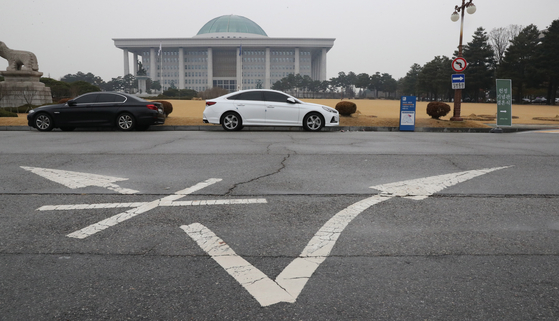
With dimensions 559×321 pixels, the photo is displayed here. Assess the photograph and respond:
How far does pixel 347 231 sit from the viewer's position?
398 centimetres

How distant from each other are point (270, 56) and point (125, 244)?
148473 millimetres

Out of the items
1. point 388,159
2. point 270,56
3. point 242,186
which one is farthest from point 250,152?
point 270,56

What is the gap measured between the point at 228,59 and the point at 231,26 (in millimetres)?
15760

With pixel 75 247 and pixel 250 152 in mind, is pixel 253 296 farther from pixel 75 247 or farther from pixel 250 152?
pixel 250 152

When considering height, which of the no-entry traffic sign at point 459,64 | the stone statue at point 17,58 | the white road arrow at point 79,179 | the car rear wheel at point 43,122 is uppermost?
the stone statue at point 17,58

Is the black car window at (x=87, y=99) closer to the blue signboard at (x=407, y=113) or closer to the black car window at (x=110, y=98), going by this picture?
the black car window at (x=110, y=98)

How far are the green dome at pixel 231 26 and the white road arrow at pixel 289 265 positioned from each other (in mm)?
157148

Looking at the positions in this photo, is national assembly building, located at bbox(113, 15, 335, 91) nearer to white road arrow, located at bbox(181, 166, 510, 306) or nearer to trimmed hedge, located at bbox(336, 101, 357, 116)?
trimmed hedge, located at bbox(336, 101, 357, 116)

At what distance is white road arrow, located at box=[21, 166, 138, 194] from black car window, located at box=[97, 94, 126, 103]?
30.7ft

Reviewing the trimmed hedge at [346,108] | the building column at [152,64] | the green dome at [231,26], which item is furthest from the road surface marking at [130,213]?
the green dome at [231,26]

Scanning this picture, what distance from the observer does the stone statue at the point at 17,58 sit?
3141cm

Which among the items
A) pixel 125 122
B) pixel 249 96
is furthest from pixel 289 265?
pixel 125 122

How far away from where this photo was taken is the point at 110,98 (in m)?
16.2

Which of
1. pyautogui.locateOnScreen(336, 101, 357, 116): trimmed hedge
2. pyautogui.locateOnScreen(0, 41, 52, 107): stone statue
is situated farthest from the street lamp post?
pyautogui.locateOnScreen(0, 41, 52, 107): stone statue
